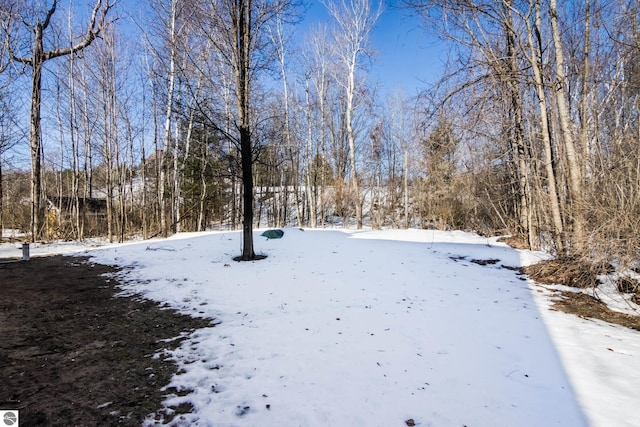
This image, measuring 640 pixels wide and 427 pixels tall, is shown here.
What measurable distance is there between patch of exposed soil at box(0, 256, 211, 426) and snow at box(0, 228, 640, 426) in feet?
0.82

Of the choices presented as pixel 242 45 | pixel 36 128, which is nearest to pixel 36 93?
pixel 36 128

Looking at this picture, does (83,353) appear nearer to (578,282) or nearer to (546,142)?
(578,282)

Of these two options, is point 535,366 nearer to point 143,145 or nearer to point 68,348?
point 68,348

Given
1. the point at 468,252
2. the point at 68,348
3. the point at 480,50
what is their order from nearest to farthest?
the point at 68,348
the point at 480,50
the point at 468,252

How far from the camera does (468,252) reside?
25.8 ft

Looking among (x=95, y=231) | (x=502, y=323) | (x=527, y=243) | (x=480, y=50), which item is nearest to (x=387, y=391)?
(x=502, y=323)

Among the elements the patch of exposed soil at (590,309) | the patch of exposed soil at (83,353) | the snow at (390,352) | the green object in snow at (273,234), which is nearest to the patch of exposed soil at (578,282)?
the patch of exposed soil at (590,309)

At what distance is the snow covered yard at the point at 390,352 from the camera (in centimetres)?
199

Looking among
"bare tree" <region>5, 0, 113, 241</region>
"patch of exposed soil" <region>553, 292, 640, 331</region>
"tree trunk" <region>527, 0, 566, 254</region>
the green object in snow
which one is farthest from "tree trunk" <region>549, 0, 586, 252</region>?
"bare tree" <region>5, 0, 113, 241</region>

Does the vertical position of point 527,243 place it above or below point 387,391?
above

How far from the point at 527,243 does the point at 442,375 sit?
718 centimetres

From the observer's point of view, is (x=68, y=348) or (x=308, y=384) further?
(x=68, y=348)

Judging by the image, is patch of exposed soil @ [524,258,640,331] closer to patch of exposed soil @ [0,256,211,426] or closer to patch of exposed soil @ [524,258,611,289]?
patch of exposed soil @ [524,258,611,289]

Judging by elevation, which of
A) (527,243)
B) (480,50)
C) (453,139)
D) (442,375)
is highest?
(480,50)
